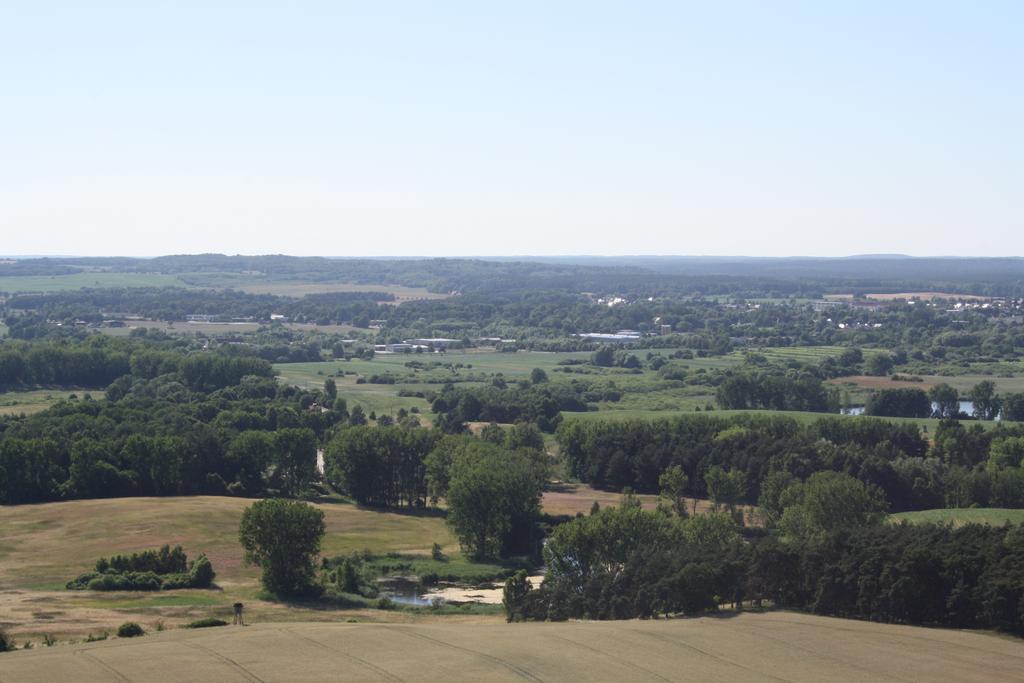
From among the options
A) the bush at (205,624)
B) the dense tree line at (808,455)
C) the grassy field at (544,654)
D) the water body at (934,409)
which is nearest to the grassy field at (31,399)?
the dense tree line at (808,455)

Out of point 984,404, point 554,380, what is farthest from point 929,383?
point 554,380

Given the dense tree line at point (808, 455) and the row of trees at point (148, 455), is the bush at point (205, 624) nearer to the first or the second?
the row of trees at point (148, 455)

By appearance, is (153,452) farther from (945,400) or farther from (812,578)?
(945,400)

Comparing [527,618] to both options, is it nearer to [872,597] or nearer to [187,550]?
[872,597]

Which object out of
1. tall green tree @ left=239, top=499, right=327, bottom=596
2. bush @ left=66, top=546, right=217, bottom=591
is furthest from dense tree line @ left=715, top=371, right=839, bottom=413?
bush @ left=66, top=546, right=217, bottom=591

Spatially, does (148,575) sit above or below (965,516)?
below

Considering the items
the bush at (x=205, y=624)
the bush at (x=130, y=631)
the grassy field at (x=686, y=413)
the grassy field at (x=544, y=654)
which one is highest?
the grassy field at (x=544, y=654)
